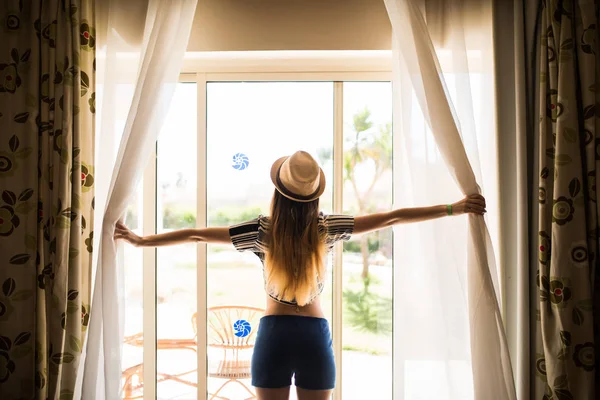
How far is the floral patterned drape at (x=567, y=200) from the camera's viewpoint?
61.2 inches

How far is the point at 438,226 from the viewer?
5.55ft

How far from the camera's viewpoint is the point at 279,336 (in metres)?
1.52

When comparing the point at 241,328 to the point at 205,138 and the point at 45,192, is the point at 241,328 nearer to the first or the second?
the point at 205,138

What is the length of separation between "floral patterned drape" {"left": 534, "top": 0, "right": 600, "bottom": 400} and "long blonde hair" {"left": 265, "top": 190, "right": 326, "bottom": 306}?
3.13 feet

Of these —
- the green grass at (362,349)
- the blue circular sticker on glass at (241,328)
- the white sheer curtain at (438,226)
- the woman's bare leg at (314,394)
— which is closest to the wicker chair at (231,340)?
the blue circular sticker on glass at (241,328)

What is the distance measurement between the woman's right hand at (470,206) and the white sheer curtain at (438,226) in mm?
31

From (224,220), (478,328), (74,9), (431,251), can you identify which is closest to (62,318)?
(224,220)

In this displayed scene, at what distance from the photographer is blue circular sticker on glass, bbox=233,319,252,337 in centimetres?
211

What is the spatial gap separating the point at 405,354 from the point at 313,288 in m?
0.54

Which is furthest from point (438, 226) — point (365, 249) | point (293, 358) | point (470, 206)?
Answer: point (293, 358)

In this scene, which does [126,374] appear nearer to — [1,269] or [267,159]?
[1,269]

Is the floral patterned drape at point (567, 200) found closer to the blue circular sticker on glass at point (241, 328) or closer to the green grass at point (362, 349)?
the green grass at point (362, 349)

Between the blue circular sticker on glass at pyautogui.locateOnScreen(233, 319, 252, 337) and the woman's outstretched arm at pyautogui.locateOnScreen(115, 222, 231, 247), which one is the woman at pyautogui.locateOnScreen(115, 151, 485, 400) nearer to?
the woman's outstretched arm at pyautogui.locateOnScreen(115, 222, 231, 247)

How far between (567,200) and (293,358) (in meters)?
1.29
